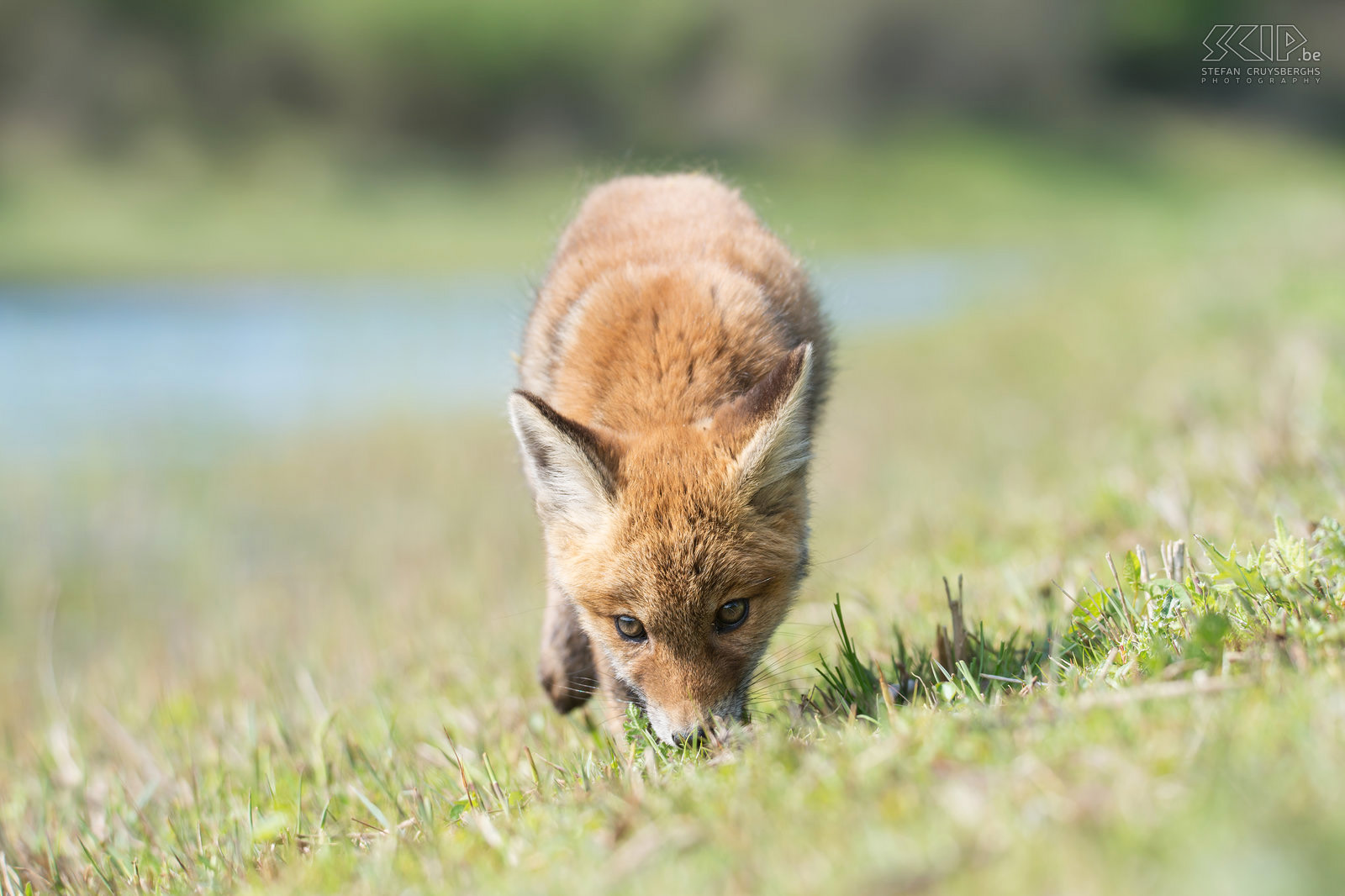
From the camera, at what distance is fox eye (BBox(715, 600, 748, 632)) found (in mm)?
3629

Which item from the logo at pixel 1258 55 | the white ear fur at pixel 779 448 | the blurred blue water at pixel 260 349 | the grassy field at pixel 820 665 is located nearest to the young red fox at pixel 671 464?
the white ear fur at pixel 779 448

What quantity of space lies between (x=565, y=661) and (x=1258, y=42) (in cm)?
3589

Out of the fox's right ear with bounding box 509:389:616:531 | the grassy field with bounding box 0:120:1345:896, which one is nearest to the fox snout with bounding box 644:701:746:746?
the grassy field with bounding box 0:120:1345:896

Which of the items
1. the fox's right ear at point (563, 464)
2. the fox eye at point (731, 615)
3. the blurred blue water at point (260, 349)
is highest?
the fox's right ear at point (563, 464)

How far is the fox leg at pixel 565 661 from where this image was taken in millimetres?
4570

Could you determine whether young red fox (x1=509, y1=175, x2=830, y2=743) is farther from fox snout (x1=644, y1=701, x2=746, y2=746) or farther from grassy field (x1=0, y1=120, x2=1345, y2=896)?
grassy field (x1=0, y1=120, x2=1345, y2=896)

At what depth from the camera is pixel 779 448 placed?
3.69m

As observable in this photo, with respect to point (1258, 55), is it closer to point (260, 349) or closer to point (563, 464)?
point (260, 349)

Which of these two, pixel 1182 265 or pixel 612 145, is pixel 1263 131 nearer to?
pixel 612 145

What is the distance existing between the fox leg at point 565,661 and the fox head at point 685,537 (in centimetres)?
73

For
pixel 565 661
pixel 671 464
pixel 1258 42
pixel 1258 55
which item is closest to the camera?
pixel 671 464

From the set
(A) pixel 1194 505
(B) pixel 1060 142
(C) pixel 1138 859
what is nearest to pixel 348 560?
(A) pixel 1194 505

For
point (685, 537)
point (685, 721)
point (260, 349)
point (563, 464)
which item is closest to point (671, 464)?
point (685, 537)

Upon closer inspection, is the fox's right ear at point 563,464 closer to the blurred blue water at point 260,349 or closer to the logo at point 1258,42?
the blurred blue water at point 260,349
